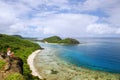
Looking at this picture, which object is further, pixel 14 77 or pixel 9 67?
pixel 9 67

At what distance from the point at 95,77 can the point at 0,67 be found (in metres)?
35.7

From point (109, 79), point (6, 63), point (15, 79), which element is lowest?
point (109, 79)

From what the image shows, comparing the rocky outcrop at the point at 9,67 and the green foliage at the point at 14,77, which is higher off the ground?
the rocky outcrop at the point at 9,67

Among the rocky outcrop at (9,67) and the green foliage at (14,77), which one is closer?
the green foliage at (14,77)

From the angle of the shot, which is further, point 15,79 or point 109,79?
point 109,79

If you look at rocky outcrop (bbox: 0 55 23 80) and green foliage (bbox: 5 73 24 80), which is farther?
rocky outcrop (bbox: 0 55 23 80)

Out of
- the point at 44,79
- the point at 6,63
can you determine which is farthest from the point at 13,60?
the point at 44,79

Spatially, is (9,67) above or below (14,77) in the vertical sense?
above

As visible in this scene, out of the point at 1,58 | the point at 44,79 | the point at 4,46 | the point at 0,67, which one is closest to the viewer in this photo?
the point at 0,67

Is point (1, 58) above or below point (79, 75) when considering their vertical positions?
above

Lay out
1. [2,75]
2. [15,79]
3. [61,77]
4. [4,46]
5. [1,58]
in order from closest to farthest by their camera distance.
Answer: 1. [15,79]
2. [2,75]
3. [1,58]
4. [61,77]
5. [4,46]

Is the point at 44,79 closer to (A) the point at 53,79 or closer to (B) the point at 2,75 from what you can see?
(A) the point at 53,79

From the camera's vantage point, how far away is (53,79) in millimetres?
49969

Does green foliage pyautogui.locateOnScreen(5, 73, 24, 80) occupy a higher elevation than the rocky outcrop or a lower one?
lower
